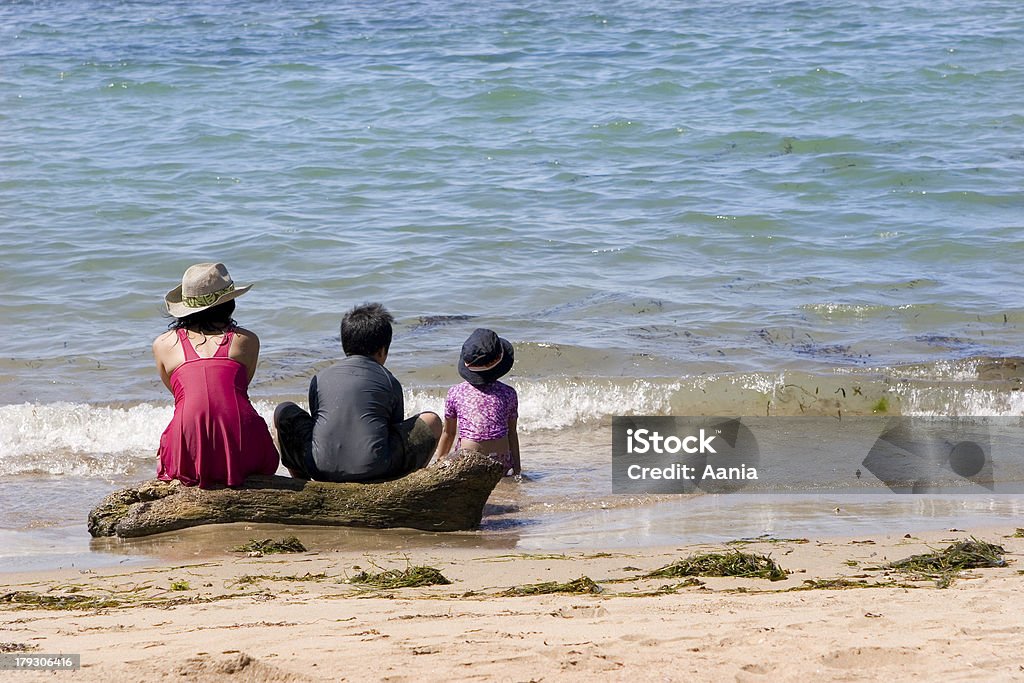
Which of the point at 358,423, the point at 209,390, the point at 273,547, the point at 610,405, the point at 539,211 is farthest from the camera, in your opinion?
the point at 539,211

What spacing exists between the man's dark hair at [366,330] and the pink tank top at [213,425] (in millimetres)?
556

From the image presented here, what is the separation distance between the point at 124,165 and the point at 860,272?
8636mm

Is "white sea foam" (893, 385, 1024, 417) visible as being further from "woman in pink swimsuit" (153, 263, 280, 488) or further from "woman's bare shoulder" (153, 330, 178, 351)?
"woman's bare shoulder" (153, 330, 178, 351)

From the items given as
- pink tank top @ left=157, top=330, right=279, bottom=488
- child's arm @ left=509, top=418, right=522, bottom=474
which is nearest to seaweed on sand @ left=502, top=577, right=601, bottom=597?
pink tank top @ left=157, top=330, right=279, bottom=488

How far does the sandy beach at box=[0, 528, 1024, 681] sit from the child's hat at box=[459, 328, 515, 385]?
4.85 ft

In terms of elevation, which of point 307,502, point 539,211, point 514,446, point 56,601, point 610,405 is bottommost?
point 56,601

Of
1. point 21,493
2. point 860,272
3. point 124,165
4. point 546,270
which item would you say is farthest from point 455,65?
point 21,493

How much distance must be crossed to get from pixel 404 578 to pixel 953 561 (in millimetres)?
2096

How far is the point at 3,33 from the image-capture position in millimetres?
19094

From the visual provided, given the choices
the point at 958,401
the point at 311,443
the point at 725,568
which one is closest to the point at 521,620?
the point at 725,568

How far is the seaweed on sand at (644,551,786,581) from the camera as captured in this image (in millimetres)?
4285

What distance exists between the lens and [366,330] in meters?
5.40

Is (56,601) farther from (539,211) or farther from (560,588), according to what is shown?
(539,211)

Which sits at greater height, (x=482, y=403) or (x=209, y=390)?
(x=209, y=390)
